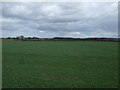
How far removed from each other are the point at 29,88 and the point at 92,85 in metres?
2.51

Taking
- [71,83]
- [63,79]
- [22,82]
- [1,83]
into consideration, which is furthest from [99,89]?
[1,83]

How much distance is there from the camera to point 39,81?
22.5ft

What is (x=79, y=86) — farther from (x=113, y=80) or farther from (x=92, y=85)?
(x=113, y=80)

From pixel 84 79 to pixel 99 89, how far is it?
4.43 feet

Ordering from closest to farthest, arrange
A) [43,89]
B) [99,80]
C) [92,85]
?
[43,89]
[92,85]
[99,80]

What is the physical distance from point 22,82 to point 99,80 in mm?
3416

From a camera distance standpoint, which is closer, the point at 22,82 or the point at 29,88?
the point at 29,88

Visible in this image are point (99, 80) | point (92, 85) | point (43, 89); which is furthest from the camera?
point (99, 80)

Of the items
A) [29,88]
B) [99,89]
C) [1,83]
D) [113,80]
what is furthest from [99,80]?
[1,83]

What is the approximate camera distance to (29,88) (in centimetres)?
598

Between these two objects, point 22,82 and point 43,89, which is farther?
point 22,82

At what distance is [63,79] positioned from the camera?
7.29 meters

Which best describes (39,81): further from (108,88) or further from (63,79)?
(108,88)

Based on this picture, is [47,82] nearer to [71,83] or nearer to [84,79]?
[71,83]
